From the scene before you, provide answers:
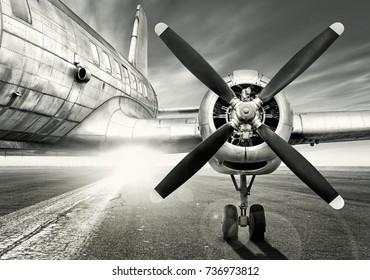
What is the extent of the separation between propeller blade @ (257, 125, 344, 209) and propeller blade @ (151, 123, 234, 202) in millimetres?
695

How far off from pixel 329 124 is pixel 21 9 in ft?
22.9

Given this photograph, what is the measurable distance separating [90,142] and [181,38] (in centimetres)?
387

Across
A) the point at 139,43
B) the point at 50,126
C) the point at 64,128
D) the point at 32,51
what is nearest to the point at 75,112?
the point at 64,128

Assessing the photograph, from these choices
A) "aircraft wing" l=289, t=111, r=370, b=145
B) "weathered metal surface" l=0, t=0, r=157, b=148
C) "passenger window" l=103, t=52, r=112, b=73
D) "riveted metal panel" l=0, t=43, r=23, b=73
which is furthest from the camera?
"passenger window" l=103, t=52, r=112, b=73

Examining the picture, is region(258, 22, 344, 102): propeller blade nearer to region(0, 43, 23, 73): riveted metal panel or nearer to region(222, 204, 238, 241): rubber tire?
region(222, 204, 238, 241): rubber tire

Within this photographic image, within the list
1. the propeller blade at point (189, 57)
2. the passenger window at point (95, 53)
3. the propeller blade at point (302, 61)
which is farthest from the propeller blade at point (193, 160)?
the passenger window at point (95, 53)

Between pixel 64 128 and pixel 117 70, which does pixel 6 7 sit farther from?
pixel 117 70

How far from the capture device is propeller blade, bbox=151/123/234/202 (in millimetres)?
5188

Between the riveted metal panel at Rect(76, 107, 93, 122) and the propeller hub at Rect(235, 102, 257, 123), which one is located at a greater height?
the riveted metal panel at Rect(76, 107, 93, 122)

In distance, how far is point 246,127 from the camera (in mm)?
5207

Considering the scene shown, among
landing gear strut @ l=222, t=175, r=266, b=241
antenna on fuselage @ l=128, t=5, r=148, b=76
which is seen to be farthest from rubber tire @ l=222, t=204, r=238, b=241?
antenna on fuselage @ l=128, t=5, r=148, b=76

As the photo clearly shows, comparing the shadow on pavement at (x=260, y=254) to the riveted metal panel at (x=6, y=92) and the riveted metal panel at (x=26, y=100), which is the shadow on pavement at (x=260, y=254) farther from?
the riveted metal panel at (x=6, y=92)

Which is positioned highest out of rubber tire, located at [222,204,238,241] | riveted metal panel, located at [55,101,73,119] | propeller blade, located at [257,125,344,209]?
riveted metal panel, located at [55,101,73,119]

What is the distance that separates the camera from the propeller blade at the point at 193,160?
519 cm
